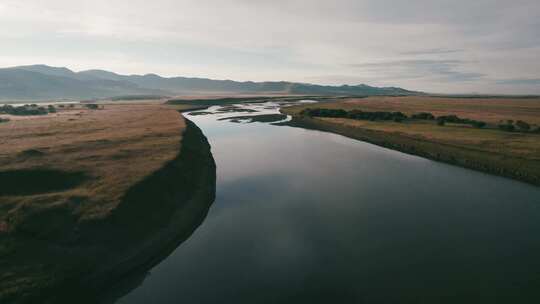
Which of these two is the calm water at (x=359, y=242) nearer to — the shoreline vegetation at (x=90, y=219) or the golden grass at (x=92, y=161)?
the shoreline vegetation at (x=90, y=219)

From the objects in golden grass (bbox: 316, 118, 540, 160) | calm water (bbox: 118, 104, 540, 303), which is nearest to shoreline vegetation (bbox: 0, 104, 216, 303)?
calm water (bbox: 118, 104, 540, 303)

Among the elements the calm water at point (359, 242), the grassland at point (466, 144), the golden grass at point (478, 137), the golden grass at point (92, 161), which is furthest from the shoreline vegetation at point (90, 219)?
the golden grass at point (478, 137)

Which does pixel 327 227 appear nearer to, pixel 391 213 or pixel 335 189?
pixel 391 213

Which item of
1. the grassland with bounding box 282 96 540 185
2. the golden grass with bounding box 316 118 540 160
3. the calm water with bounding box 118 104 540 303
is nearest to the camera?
the calm water with bounding box 118 104 540 303

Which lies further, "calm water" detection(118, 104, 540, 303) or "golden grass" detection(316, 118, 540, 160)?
"golden grass" detection(316, 118, 540, 160)

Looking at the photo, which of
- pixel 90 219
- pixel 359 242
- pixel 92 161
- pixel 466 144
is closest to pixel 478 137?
pixel 466 144

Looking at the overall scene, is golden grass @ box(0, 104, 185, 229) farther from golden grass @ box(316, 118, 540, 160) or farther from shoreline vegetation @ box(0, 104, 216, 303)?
golden grass @ box(316, 118, 540, 160)

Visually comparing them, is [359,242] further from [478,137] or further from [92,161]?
[478,137]
